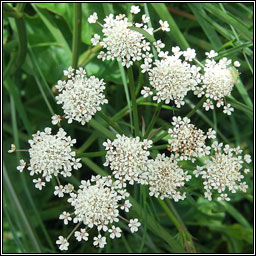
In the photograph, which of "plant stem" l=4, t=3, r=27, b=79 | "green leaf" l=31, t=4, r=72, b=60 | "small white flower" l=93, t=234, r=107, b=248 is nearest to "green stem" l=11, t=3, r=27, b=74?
"plant stem" l=4, t=3, r=27, b=79

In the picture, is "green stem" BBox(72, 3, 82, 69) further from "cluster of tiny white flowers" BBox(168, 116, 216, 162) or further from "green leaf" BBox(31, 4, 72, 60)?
"cluster of tiny white flowers" BBox(168, 116, 216, 162)

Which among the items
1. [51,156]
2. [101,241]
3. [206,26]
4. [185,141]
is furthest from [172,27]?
[101,241]

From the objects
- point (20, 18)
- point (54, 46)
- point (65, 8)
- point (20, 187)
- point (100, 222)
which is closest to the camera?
point (100, 222)

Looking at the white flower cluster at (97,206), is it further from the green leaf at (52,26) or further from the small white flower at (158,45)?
the green leaf at (52,26)

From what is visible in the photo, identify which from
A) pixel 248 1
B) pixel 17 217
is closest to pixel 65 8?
pixel 248 1

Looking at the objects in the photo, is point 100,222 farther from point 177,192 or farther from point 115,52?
point 115,52

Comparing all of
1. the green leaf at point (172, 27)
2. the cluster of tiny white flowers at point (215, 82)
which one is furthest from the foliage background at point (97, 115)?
the cluster of tiny white flowers at point (215, 82)

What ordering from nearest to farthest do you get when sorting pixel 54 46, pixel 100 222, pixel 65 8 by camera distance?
1. pixel 100 222
2. pixel 65 8
3. pixel 54 46
